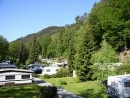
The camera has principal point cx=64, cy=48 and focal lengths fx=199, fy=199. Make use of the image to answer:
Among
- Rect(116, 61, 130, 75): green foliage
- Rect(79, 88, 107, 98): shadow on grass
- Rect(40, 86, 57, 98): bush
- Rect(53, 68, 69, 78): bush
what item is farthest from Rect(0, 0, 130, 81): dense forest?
Rect(40, 86, 57, 98): bush

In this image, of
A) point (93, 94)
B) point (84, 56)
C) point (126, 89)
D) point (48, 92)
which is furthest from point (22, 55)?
point (126, 89)

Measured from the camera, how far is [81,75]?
37.8 m

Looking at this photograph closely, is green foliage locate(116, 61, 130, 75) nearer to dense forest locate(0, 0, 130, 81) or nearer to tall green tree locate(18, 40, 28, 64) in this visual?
dense forest locate(0, 0, 130, 81)

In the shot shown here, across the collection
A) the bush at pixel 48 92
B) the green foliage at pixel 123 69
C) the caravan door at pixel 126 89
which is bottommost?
the bush at pixel 48 92

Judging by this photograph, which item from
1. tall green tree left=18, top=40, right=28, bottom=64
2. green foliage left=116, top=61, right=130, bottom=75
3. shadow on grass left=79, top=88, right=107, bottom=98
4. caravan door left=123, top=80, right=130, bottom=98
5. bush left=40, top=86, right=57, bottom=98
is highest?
tall green tree left=18, top=40, right=28, bottom=64

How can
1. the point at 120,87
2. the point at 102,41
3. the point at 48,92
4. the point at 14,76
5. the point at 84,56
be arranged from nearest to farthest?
the point at 120,87, the point at 48,92, the point at 14,76, the point at 84,56, the point at 102,41

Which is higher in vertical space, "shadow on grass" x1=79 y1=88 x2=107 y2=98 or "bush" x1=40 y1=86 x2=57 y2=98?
"bush" x1=40 y1=86 x2=57 y2=98

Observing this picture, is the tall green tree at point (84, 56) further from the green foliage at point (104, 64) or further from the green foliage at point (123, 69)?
the green foliage at point (123, 69)

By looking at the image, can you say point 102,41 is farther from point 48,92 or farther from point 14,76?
point 48,92

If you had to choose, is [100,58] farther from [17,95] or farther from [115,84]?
[17,95]

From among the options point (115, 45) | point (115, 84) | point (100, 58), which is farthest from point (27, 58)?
point (115, 84)

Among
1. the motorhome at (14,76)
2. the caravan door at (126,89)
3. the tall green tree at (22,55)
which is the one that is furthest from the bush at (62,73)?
the tall green tree at (22,55)

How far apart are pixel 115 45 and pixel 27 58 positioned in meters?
47.4

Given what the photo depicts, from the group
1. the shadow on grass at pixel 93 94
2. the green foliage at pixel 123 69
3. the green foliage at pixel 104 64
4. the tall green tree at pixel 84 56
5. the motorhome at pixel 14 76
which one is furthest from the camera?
the tall green tree at pixel 84 56
